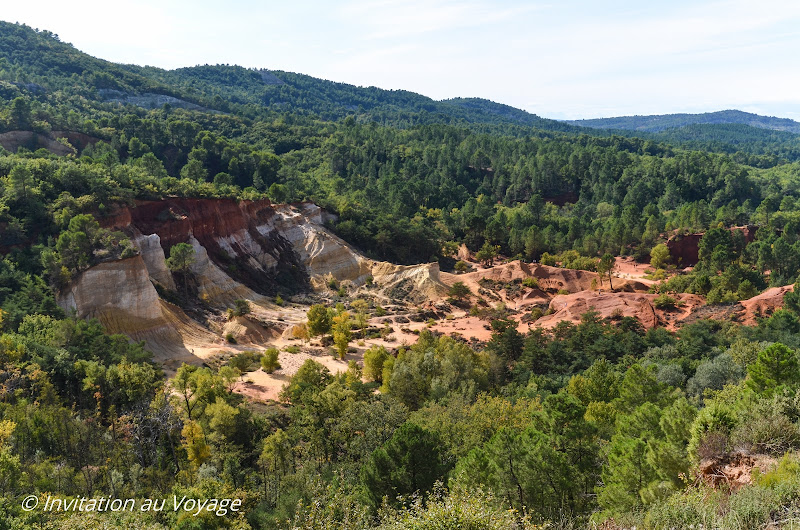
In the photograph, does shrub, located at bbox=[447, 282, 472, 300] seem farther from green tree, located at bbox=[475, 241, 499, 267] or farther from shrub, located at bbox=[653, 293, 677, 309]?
shrub, located at bbox=[653, 293, 677, 309]

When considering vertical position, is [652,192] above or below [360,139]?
below

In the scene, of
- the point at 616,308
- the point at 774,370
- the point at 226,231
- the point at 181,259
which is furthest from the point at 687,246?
the point at 181,259

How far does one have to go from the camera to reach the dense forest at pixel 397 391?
17.4m

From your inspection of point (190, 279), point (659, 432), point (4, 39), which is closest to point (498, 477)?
point (659, 432)

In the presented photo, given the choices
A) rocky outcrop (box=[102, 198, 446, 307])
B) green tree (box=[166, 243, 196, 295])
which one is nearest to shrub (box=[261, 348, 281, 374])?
rocky outcrop (box=[102, 198, 446, 307])

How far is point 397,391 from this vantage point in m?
39.9

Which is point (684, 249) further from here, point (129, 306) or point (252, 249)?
point (129, 306)

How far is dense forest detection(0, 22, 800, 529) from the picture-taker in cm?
1739

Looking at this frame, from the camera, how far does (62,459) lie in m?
27.7

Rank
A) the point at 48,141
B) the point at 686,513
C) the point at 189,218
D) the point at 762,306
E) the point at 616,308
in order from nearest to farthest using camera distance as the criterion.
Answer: the point at 686,513, the point at 762,306, the point at 616,308, the point at 189,218, the point at 48,141

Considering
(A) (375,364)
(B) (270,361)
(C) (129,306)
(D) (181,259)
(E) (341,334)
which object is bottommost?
(B) (270,361)

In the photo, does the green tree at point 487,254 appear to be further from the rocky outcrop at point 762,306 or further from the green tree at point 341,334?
the rocky outcrop at point 762,306

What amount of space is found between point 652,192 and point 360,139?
72006 mm

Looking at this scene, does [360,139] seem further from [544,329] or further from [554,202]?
[544,329]
